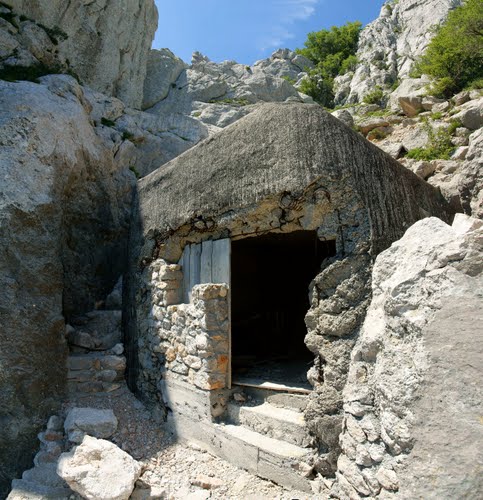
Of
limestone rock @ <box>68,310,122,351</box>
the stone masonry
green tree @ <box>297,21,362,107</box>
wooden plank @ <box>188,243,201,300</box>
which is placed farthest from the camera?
green tree @ <box>297,21,362,107</box>

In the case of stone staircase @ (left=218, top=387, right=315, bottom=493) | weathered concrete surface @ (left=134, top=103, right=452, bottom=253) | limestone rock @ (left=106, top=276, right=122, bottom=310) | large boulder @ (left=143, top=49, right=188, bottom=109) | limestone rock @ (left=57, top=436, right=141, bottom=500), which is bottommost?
limestone rock @ (left=57, top=436, right=141, bottom=500)

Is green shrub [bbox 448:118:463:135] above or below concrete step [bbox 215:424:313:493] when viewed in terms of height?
above

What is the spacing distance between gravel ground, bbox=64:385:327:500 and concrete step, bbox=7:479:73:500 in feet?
2.04

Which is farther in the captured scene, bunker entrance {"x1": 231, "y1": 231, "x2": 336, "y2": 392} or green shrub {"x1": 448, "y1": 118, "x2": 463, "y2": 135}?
green shrub {"x1": 448, "y1": 118, "x2": 463, "y2": 135}

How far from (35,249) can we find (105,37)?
17.5 m

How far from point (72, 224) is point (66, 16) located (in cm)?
1430

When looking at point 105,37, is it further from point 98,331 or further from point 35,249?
point 35,249

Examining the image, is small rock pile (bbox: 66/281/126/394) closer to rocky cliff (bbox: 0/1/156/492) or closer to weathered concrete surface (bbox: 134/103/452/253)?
rocky cliff (bbox: 0/1/156/492)

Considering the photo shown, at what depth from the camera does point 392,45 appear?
83.0 ft

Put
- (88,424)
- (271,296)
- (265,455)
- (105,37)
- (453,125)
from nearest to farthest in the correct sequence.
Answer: (265,455) < (88,424) < (271,296) < (453,125) < (105,37)

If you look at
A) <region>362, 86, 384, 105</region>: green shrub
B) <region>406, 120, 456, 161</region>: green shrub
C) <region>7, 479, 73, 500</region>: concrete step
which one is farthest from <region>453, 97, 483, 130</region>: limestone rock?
<region>7, 479, 73, 500</region>: concrete step

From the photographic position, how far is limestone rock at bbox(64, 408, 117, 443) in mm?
4004

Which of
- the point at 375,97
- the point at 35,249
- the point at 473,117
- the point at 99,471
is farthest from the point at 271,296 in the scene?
the point at 375,97

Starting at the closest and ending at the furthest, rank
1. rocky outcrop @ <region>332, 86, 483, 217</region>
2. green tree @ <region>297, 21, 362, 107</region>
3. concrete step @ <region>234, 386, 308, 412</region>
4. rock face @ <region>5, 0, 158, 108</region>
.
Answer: concrete step @ <region>234, 386, 308, 412</region>
rocky outcrop @ <region>332, 86, 483, 217</region>
rock face @ <region>5, 0, 158, 108</region>
green tree @ <region>297, 21, 362, 107</region>
